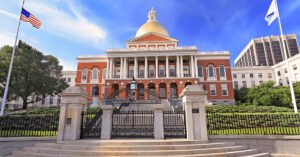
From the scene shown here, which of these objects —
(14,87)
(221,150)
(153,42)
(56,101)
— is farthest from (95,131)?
(56,101)

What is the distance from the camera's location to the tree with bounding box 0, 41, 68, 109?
33250mm

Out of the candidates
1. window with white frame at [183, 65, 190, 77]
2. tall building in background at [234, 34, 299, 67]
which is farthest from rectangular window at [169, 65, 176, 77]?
tall building in background at [234, 34, 299, 67]

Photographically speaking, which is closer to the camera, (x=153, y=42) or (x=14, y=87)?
(x=14, y=87)

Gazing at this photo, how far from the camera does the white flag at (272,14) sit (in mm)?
18344

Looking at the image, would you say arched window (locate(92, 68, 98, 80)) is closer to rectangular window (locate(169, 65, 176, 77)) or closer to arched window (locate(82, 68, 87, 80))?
arched window (locate(82, 68, 87, 80))

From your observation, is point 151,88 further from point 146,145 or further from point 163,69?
point 146,145

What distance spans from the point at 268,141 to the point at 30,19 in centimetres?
2138

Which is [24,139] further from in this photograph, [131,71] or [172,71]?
[172,71]

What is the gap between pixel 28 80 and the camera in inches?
1419

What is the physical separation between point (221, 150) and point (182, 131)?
248cm

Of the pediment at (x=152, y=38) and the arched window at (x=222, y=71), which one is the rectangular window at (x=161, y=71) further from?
the arched window at (x=222, y=71)

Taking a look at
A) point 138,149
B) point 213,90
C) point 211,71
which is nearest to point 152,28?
point 211,71

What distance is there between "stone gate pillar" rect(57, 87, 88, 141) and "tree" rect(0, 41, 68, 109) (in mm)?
30647

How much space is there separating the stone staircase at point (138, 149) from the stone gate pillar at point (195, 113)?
0.50 metres
